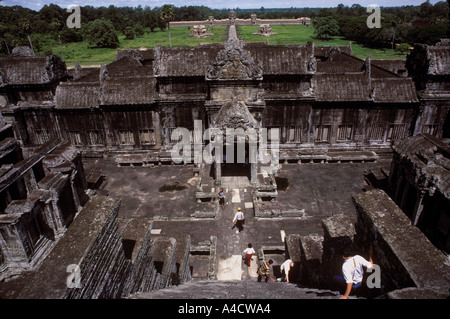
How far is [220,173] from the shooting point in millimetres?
24438

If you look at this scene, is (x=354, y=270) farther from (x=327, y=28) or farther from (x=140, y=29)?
(x=140, y=29)

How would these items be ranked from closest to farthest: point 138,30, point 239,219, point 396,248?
1. point 396,248
2. point 239,219
3. point 138,30

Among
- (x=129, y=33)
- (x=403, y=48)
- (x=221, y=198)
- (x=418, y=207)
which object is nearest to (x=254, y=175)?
(x=221, y=198)

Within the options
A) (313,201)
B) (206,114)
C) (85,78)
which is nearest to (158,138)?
(206,114)

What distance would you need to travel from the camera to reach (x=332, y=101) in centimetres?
2862

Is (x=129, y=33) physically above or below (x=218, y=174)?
above

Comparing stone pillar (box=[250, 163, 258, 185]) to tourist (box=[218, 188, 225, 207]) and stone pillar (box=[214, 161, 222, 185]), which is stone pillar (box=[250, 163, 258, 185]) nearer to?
stone pillar (box=[214, 161, 222, 185])

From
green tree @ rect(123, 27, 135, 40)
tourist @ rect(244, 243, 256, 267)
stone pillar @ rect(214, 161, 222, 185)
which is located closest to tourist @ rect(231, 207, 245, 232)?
tourist @ rect(244, 243, 256, 267)

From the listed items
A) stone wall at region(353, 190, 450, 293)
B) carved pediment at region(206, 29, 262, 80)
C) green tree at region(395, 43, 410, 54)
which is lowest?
green tree at region(395, 43, 410, 54)

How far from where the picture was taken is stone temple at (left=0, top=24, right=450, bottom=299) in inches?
328

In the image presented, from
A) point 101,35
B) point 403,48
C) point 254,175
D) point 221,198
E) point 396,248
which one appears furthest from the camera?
point 101,35

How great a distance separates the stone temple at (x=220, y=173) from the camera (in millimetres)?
8320

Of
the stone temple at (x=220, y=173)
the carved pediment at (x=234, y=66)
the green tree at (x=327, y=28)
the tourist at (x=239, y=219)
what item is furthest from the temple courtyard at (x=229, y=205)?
the green tree at (x=327, y=28)

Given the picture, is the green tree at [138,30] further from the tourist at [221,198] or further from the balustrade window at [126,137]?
the tourist at [221,198]
